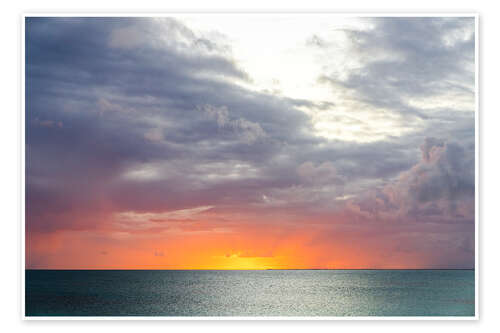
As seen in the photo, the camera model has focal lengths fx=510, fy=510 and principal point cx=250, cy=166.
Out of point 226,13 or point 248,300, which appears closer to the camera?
point 226,13

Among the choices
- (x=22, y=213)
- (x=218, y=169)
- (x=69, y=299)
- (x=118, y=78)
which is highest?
(x=118, y=78)

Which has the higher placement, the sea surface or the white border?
the white border

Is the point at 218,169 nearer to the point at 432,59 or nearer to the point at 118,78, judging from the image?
the point at 118,78

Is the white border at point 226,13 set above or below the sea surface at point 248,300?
above

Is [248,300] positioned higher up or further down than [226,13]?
further down

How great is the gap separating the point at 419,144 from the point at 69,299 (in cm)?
2440

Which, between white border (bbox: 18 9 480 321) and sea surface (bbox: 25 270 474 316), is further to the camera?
sea surface (bbox: 25 270 474 316)

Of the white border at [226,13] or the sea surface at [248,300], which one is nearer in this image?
the white border at [226,13]
